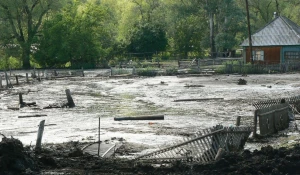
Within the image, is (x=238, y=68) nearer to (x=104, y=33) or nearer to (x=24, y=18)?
(x=104, y=33)

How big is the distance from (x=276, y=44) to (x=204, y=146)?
45.1 m

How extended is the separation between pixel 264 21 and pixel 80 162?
7454 centimetres

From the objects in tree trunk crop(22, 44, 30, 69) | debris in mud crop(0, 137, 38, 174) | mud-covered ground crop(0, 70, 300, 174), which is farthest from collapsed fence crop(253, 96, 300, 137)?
tree trunk crop(22, 44, 30, 69)

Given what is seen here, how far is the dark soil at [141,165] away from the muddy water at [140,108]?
456cm

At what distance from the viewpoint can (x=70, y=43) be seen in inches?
2825

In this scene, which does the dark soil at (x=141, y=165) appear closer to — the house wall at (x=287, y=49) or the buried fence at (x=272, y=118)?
the buried fence at (x=272, y=118)

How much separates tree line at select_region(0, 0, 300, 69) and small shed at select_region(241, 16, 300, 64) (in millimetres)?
12085

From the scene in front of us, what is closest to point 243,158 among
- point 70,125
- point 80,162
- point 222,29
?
point 80,162

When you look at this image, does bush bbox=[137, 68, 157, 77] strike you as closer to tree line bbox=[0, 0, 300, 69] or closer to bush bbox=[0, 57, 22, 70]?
tree line bbox=[0, 0, 300, 69]

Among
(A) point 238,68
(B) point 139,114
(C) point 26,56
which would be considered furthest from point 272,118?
(C) point 26,56

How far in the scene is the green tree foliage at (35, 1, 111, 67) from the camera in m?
71.6

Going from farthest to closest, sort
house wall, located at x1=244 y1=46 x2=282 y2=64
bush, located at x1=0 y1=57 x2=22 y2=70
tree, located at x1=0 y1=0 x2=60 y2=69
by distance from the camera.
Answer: bush, located at x1=0 y1=57 x2=22 y2=70, tree, located at x1=0 y1=0 x2=60 y2=69, house wall, located at x1=244 y1=46 x2=282 y2=64

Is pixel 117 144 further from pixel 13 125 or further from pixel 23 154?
pixel 13 125

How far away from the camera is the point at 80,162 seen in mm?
13945
